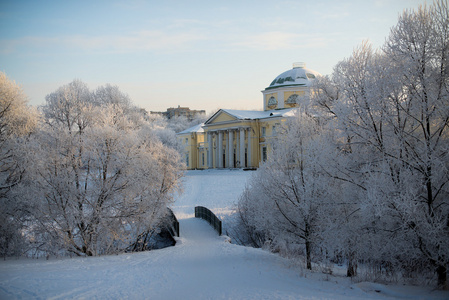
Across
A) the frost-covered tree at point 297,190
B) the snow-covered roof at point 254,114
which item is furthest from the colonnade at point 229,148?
the frost-covered tree at point 297,190

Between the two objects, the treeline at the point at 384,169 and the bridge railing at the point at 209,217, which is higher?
the treeline at the point at 384,169

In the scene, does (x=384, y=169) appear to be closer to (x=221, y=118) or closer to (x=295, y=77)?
(x=295, y=77)

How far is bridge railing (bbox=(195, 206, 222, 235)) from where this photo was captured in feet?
70.5

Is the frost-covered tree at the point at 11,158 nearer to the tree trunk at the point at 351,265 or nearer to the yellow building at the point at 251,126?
the tree trunk at the point at 351,265

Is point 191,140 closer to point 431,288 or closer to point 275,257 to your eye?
point 275,257

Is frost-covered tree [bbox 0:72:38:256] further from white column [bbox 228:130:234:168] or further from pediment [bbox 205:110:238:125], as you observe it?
white column [bbox 228:130:234:168]

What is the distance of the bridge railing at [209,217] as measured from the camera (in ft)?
70.5

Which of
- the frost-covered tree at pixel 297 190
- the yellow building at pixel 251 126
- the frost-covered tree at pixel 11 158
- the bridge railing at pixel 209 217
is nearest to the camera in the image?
the frost-covered tree at pixel 297 190

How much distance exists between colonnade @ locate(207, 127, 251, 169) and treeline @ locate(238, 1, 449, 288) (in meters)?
36.3

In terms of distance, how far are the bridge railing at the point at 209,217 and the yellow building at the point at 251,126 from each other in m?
20.7

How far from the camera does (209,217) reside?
24734mm

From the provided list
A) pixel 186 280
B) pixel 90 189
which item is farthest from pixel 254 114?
pixel 186 280

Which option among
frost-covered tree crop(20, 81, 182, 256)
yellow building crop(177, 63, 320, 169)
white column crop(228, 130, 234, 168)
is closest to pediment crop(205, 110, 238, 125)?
yellow building crop(177, 63, 320, 169)

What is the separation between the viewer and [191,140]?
202ft
